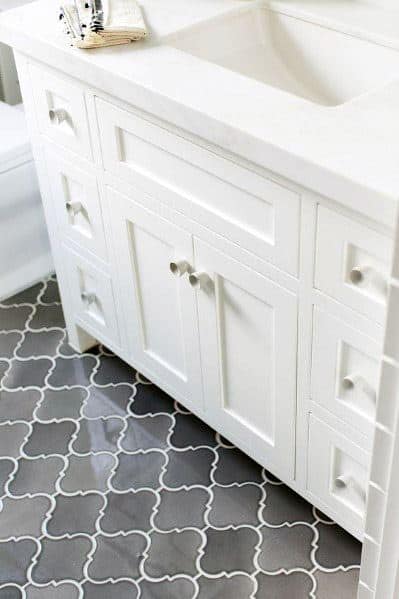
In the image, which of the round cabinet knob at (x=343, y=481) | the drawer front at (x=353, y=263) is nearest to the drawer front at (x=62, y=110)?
the drawer front at (x=353, y=263)

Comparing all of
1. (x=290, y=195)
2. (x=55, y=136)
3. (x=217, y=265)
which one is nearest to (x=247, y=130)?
(x=290, y=195)

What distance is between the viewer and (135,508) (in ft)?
6.27

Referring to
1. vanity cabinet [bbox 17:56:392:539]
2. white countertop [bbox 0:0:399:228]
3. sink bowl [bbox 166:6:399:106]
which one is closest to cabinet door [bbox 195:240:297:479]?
vanity cabinet [bbox 17:56:392:539]

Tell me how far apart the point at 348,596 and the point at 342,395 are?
1.51 feet

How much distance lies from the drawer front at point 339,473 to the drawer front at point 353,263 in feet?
1.05

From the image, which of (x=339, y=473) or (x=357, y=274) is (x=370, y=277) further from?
(x=339, y=473)

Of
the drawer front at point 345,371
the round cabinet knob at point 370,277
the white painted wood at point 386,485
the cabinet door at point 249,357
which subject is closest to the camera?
the white painted wood at point 386,485

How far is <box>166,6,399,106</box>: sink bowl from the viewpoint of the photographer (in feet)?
5.40

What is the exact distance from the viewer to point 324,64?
1698 mm

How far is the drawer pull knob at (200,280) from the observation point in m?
1.64

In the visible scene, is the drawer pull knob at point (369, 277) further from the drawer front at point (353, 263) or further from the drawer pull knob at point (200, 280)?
the drawer pull knob at point (200, 280)

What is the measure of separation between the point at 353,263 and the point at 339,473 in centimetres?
49

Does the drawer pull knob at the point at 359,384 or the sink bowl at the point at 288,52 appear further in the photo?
the sink bowl at the point at 288,52

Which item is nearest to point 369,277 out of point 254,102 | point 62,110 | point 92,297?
point 254,102
